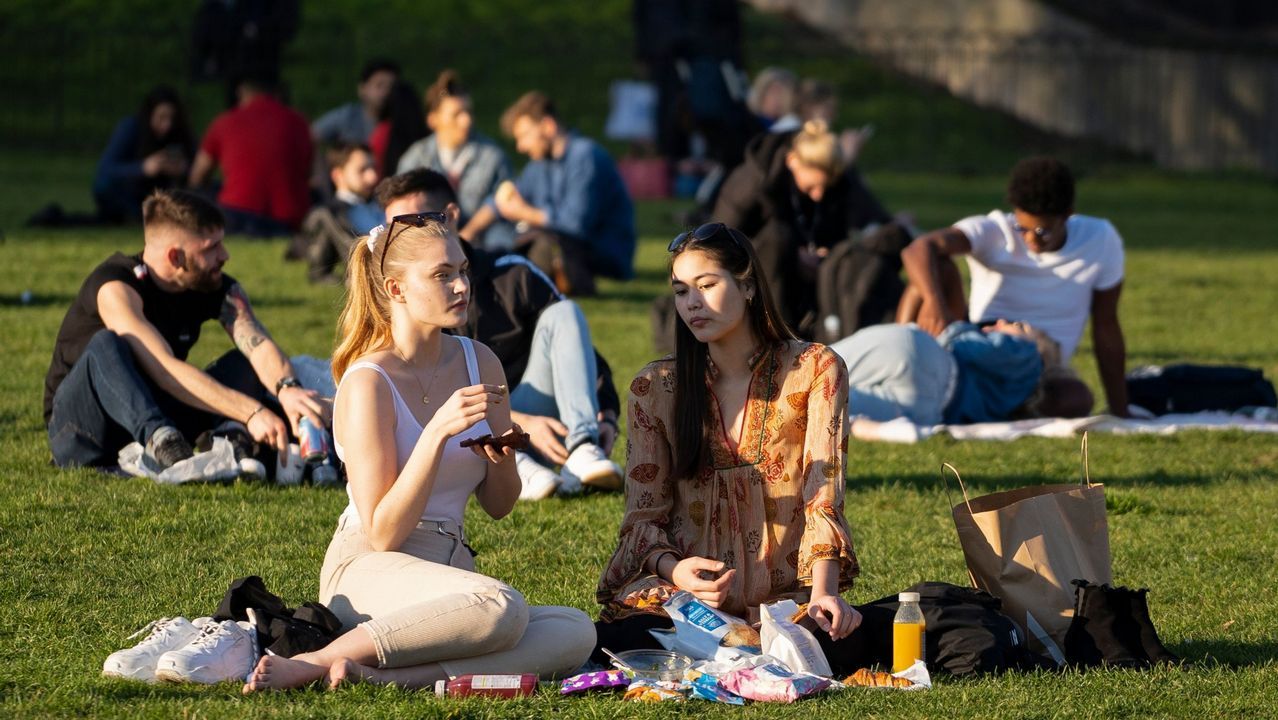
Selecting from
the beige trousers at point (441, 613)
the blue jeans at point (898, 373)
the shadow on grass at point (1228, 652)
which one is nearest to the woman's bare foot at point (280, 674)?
the beige trousers at point (441, 613)

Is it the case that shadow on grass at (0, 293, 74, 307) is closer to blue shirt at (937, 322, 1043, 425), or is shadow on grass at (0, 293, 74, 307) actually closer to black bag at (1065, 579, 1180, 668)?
blue shirt at (937, 322, 1043, 425)

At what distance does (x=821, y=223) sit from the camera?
11.5 meters

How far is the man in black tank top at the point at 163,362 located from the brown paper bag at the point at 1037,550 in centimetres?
303

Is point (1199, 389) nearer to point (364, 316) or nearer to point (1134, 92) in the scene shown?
point (364, 316)

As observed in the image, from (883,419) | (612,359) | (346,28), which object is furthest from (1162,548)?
(346,28)

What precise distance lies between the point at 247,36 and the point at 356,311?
19021 millimetres

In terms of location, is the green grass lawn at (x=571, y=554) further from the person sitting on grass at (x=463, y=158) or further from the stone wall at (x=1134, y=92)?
the stone wall at (x=1134, y=92)

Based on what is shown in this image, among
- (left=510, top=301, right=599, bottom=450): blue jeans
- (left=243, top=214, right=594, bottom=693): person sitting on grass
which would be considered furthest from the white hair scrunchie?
(left=510, top=301, right=599, bottom=450): blue jeans

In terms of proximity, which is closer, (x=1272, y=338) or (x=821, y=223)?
(x=821, y=223)

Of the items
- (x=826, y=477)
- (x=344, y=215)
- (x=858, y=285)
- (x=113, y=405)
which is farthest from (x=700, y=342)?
(x=344, y=215)

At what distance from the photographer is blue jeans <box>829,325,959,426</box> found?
9.12 meters

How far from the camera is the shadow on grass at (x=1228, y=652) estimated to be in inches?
208

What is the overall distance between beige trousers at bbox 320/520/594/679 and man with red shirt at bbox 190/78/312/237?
1152 centimetres

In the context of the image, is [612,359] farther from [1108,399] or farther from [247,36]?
[247,36]
